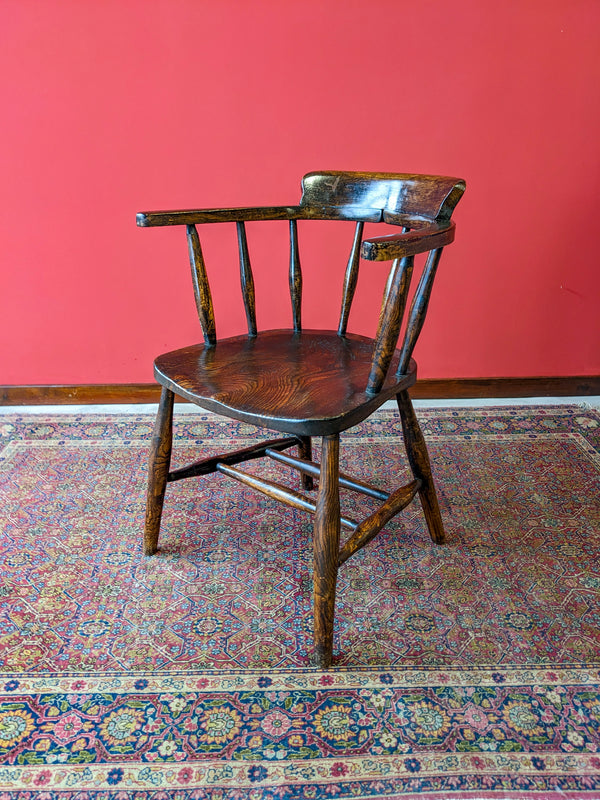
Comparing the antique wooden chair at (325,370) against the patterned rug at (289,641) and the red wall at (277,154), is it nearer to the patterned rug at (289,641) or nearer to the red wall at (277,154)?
the patterned rug at (289,641)

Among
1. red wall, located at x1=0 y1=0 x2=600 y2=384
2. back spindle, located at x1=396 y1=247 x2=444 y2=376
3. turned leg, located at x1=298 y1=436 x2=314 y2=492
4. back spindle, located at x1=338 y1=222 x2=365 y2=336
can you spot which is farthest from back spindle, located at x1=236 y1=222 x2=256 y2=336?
red wall, located at x1=0 y1=0 x2=600 y2=384

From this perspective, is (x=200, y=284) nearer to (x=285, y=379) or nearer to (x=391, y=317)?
(x=285, y=379)

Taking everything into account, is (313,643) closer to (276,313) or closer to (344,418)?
(344,418)

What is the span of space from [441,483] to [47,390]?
5.27 ft

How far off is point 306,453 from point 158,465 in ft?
1.61

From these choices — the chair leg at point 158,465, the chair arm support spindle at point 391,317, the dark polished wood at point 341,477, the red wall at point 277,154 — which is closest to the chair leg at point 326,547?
the chair arm support spindle at point 391,317

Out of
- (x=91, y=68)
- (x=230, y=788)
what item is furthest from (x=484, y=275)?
(x=230, y=788)

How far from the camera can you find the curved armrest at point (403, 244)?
1.08 metres

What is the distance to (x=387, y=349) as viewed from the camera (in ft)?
4.03

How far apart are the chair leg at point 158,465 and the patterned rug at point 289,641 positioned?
0.08m

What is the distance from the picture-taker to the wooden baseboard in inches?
101

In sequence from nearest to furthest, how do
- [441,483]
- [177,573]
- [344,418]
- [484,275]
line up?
[344,418] < [177,573] < [441,483] < [484,275]

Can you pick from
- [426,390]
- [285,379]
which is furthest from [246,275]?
[426,390]

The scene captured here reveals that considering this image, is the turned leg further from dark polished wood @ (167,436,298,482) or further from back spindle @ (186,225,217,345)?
back spindle @ (186,225,217,345)
